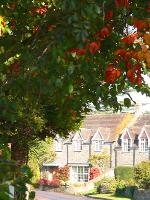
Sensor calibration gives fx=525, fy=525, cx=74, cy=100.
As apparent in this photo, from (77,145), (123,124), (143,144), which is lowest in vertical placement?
(143,144)

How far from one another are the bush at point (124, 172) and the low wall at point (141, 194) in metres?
8.57

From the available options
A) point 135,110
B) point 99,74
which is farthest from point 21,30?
point 135,110

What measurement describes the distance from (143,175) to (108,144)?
14469 mm

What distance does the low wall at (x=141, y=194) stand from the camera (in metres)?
42.8

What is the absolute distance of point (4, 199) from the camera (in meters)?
3.72

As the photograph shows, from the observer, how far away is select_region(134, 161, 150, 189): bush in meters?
47.6

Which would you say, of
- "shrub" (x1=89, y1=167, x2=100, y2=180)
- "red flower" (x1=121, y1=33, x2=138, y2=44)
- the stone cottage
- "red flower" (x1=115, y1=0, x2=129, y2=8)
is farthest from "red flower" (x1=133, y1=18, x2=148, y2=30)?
the stone cottage

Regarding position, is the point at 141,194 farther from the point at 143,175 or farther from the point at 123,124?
the point at 123,124

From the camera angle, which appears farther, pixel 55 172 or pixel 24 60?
pixel 55 172

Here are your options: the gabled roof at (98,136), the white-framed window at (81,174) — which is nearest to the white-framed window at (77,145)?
the gabled roof at (98,136)

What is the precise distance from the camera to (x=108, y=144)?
62438mm

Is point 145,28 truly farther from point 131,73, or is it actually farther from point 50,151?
point 50,151

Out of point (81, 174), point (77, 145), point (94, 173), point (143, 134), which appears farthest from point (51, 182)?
point (143, 134)

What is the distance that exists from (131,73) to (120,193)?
4352 centimetres
